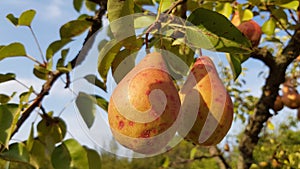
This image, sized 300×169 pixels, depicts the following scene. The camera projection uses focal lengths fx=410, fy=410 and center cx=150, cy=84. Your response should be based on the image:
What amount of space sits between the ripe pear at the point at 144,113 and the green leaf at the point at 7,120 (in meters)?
0.41

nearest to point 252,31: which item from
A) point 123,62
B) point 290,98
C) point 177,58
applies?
point 177,58

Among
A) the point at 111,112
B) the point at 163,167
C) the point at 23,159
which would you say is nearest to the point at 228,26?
the point at 111,112

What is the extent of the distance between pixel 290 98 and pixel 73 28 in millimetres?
1417

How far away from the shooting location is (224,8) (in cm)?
101

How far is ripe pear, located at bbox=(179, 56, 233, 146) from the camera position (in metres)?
0.51

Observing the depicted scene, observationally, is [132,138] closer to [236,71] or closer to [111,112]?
[111,112]

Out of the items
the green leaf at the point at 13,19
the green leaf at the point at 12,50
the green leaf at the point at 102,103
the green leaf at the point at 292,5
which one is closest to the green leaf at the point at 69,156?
the green leaf at the point at 102,103

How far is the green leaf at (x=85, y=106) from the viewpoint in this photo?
1113 millimetres

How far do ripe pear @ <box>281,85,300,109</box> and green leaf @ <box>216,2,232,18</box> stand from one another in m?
1.28

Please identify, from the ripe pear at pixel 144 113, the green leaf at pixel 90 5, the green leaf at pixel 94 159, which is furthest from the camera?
the green leaf at pixel 90 5

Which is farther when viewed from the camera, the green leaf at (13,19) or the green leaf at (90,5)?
the green leaf at (90,5)

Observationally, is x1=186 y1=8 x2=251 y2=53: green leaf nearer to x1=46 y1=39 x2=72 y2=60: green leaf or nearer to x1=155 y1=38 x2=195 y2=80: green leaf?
x1=155 y1=38 x2=195 y2=80: green leaf

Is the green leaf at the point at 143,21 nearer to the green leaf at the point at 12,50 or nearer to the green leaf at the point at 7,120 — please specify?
the green leaf at the point at 7,120

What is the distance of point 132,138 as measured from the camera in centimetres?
48
